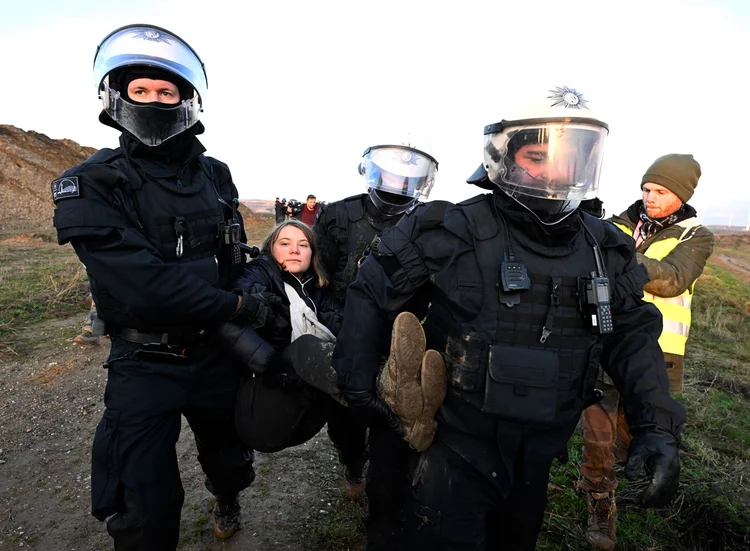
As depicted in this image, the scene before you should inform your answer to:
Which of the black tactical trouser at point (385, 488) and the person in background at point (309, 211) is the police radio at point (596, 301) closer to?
the black tactical trouser at point (385, 488)

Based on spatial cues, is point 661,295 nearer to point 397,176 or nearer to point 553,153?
point 553,153

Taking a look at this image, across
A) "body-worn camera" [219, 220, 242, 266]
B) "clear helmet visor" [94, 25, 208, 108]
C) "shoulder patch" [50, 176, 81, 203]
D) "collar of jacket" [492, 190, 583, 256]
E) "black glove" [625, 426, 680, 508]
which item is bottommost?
"black glove" [625, 426, 680, 508]

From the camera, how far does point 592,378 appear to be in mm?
1916

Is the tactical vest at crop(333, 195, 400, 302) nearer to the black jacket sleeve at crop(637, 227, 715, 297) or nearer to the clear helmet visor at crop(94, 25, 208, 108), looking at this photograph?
the clear helmet visor at crop(94, 25, 208, 108)

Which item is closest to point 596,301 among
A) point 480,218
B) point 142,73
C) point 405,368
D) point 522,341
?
point 522,341

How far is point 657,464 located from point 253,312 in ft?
6.06

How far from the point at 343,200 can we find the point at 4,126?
32222 millimetres

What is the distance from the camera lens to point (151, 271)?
191 centimetres

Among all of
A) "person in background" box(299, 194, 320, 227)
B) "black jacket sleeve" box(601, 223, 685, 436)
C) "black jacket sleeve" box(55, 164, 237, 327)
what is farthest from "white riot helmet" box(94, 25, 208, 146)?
"person in background" box(299, 194, 320, 227)

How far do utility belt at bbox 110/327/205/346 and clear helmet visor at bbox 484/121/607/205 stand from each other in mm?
1624

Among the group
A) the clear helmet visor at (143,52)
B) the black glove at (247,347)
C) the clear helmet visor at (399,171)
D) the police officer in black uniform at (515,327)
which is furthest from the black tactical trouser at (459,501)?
the clear helmet visor at (143,52)

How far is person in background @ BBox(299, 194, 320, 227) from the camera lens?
9.34 metres

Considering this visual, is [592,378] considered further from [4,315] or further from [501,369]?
[4,315]

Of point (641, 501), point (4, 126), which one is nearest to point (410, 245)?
point (641, 501)
